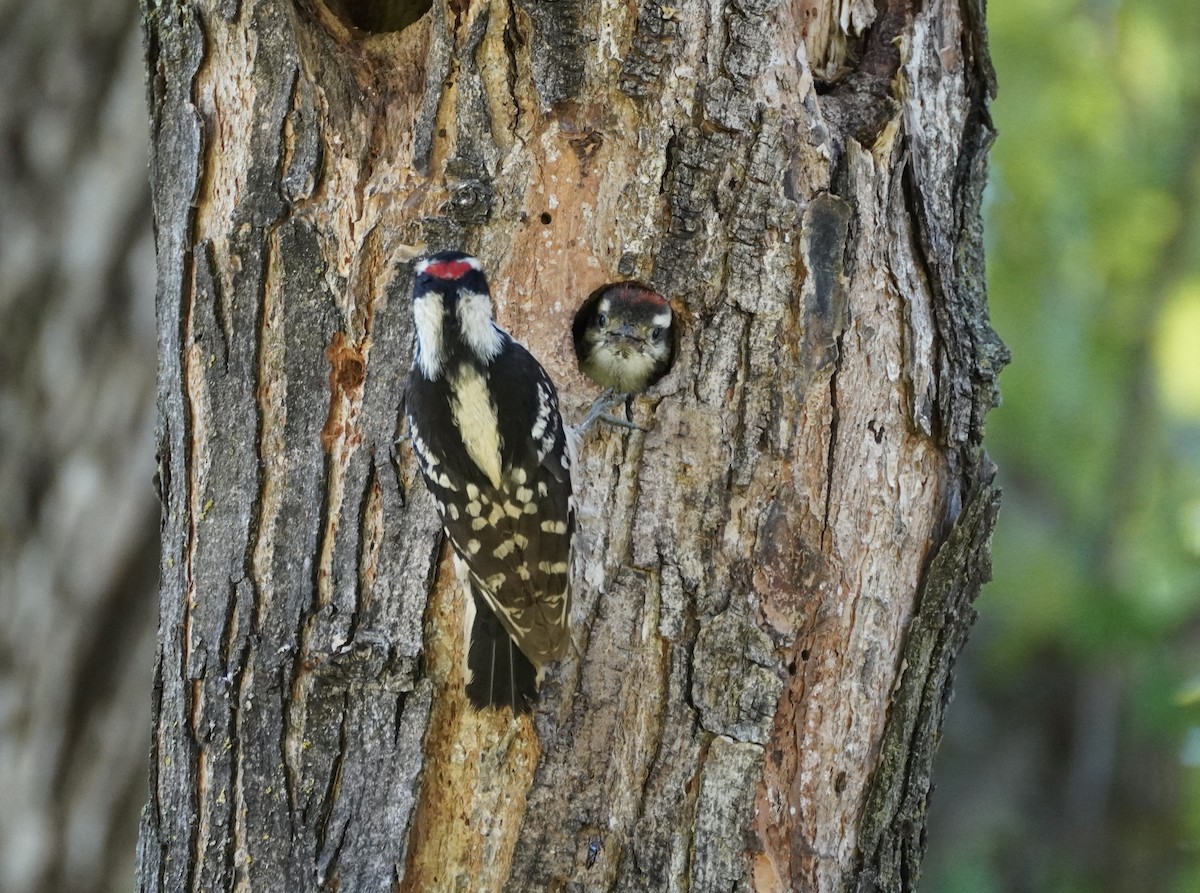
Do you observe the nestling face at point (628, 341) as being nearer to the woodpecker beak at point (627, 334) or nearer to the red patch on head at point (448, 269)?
the woodpecker beak at point (627, 334)

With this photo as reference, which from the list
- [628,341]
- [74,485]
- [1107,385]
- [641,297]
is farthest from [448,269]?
[1107,385]

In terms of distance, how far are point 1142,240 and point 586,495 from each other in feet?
9.54

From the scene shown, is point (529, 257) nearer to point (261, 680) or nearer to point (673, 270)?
point (673, 270)

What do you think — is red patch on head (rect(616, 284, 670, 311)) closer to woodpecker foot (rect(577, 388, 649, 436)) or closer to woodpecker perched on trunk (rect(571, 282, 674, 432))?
woodpecker perched on trunk (rect(571, 282, 674, 432))

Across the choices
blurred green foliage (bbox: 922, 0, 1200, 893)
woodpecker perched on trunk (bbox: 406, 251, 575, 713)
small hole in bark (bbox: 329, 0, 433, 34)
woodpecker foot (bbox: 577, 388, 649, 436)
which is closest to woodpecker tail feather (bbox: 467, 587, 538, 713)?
woodpecker perched on trunk (bbox: 406, 251, 575, 713)

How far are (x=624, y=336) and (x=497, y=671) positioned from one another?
102cm

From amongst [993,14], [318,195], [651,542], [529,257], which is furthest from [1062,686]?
[318,195]

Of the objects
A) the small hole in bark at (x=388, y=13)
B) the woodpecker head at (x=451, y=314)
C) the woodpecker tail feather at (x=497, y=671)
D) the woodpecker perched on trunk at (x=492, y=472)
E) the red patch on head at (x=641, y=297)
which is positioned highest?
the small hole in bark at (x=388, y=13)

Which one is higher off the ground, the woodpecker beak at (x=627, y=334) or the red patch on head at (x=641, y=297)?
the red patch on head at (x=641, y=297)

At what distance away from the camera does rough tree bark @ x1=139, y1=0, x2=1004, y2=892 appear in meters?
2.82

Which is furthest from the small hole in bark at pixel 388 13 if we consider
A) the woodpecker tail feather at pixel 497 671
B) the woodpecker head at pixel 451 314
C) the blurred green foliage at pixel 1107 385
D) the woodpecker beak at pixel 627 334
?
the blurred green foliage at pixel 1107 385

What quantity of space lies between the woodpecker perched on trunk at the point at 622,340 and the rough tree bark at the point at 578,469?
0.09m

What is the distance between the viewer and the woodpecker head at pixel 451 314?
113 inches

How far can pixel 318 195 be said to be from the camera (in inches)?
120
